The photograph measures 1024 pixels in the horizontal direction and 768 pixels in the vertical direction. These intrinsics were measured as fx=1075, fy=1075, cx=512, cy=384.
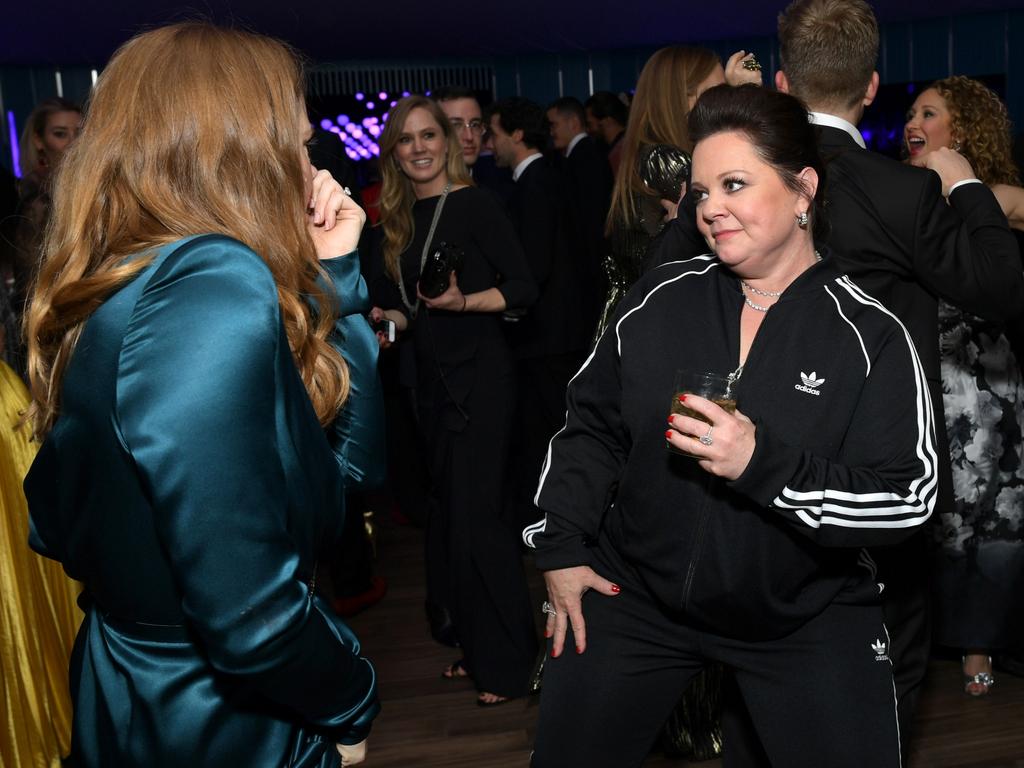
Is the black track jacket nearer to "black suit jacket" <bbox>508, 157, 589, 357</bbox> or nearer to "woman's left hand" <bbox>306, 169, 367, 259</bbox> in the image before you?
"woman's left hand" <bbox>306, 169, 367, 259</bbox>

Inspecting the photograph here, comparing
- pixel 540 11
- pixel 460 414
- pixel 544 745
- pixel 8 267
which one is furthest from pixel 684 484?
pixel 540 11

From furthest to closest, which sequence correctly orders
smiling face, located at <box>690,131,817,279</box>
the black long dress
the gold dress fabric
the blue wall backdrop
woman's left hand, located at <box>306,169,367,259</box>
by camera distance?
the blue wall backdrop < the black long dress < the gold dress fabric < smiling face, located at <box>690,131,817,279</box> < woman's left hand, located at <box>306,169,367,259</box>

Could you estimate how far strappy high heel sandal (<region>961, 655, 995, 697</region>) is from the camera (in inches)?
132

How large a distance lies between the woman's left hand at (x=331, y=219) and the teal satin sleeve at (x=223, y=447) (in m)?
0.39

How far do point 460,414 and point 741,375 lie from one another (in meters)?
1.69

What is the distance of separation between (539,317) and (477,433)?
63.3 inches

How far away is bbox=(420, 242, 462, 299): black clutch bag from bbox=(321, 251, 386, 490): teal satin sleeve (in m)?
1.76

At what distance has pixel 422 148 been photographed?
356 centimetres

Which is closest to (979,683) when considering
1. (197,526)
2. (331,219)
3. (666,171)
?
(666,171)

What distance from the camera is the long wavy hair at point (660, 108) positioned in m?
2.96

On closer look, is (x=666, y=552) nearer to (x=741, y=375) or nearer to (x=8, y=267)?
(x=741, y=375)

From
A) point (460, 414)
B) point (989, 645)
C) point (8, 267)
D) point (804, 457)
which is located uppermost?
point (8, 267)

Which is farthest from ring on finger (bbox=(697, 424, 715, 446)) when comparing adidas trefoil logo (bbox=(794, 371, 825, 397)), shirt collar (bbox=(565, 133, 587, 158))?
shirt collar (bbox=(565, 133, 587, 158))

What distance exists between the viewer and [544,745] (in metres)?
1.96
